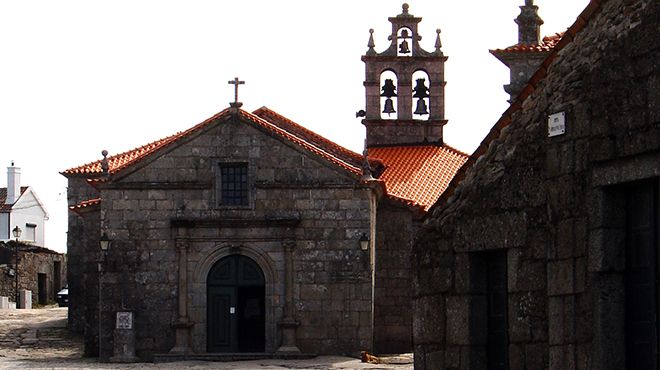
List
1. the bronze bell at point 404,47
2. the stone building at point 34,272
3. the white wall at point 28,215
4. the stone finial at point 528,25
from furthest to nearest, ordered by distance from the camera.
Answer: the white wall at point 28,215 → the stone building at point 34,272 → the bronze bell at point 404,47 → the stone finial at point 528,25

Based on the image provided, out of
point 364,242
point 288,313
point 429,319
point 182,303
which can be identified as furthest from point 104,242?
point 429,319

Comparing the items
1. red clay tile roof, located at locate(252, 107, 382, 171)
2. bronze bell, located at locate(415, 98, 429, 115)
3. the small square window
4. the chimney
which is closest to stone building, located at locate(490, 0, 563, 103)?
red clay tile roof, located at locate(252, 107, 382, 171)

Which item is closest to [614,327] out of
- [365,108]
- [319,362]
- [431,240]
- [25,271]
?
[431,240]

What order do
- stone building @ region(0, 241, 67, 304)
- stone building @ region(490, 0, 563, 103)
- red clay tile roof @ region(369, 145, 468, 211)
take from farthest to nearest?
1. stone building @ region(0, 241, 67, 304)
2. red clay tile roof @ region(369, 145, 468, 211)
3. stone building @ region(490, 0, 563, 103)

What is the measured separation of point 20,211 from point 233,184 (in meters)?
44.4

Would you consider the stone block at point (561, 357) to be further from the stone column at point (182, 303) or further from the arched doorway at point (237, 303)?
the arched doorway at point (237, 303)

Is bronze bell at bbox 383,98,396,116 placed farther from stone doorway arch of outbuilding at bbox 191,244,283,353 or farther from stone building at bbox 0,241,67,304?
stone building at bbox 0,241,67,304

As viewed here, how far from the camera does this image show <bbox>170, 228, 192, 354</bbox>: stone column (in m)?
35.0

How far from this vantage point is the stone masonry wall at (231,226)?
Answer: 35.4 m

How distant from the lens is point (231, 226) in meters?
35.9

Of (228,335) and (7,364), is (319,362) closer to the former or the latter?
(228,335)

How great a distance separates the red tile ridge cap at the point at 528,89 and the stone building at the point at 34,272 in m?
46.0

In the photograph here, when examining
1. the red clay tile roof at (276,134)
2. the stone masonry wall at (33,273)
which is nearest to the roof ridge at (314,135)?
the red clay tile roof at (276,134)

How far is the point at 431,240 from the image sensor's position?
14.9m
